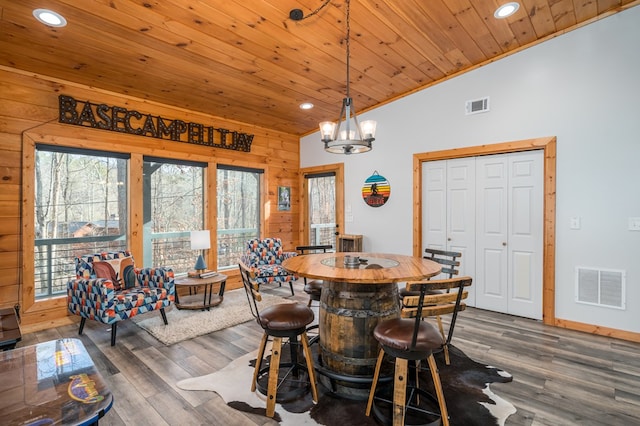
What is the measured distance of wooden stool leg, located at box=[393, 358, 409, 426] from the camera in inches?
68.1

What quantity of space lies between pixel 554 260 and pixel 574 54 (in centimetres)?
221

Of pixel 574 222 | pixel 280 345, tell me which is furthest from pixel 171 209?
pixel 574 222

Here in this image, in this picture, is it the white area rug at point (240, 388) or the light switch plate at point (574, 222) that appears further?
the light switch plate at point (574, 222)

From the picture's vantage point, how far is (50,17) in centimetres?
248

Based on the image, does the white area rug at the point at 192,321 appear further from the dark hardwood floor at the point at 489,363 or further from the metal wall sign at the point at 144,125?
the metal wall sign at the point at 144,125

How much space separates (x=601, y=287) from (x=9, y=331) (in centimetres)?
510

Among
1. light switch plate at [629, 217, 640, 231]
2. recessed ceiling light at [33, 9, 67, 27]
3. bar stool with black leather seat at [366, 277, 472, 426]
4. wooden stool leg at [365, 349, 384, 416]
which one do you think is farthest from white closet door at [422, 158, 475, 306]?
recessed ceiling light at [33, 9, 67, 27]

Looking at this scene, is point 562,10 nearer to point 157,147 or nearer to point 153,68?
point 153,68

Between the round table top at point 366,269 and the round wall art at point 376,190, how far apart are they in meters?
2.13

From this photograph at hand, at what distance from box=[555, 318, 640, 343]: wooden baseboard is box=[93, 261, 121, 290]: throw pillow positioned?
15.7ft

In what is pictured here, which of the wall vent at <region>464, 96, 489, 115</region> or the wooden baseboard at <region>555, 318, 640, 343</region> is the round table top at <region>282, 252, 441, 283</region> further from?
the wall vent at <region>464, 96, 489, 115</region>

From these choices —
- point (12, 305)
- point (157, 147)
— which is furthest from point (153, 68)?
point (12, 305)

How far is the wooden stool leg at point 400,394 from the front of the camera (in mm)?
1730

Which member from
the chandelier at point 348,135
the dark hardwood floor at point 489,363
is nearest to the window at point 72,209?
the dark hardwood floor at point 489,363
